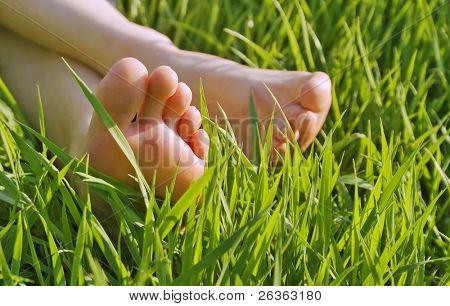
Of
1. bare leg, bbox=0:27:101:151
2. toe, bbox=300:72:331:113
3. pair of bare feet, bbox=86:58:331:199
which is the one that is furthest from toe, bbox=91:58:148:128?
toe, bbox=300:72:331:113

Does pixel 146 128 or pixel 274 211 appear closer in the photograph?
pixel 274 211

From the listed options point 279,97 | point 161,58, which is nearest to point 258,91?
point 279,97

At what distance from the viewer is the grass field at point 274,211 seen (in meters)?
0.74

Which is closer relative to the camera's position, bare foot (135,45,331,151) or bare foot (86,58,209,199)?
bare foot (86,58,209,199)

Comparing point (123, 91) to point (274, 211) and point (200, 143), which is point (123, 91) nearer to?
point (200, 143)

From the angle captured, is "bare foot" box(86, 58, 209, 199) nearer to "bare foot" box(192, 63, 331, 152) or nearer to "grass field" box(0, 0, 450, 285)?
"grass field" box(0, 0, 450, 285)

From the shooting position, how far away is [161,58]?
1044 mm

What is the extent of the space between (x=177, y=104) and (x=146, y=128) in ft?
0.16

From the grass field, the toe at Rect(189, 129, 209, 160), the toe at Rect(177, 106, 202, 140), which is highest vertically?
the toe at Rect(177, 106, 202, 140)

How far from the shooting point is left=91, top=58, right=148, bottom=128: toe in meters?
0.83

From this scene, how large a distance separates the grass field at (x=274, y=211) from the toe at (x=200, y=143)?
0.02 metres

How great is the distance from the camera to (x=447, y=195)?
99cm

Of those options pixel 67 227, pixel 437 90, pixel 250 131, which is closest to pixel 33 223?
pixel 67 227
